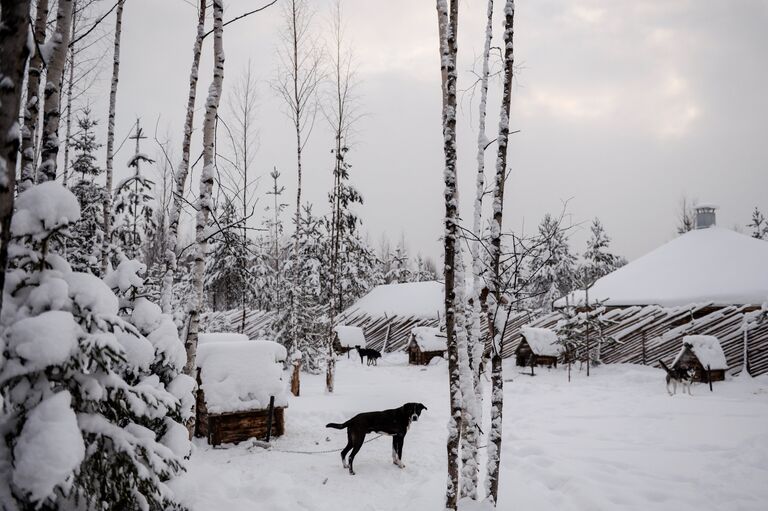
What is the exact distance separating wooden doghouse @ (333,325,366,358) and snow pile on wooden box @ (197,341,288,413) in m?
17.4

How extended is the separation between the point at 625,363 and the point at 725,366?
13.7 ft

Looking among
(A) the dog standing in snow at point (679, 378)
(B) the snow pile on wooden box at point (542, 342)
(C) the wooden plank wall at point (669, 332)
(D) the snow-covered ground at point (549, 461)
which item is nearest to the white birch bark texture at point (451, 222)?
(D) the snow-covered ground at point (549, 461)

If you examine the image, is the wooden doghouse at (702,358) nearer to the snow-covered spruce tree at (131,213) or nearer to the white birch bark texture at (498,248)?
the white birch bark texture at (498,248)

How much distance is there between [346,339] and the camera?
26969 mm

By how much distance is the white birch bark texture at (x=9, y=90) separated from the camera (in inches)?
82.6

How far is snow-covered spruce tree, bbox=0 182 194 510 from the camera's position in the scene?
2.46 meters

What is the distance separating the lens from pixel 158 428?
12.4 ft

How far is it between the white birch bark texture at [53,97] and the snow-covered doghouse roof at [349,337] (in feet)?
75.2

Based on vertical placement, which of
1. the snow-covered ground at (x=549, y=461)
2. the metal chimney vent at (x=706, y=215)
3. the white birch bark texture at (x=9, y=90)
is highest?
the metal chimney vent at (x=706, y=215)

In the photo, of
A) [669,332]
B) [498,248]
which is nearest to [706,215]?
[669,332]

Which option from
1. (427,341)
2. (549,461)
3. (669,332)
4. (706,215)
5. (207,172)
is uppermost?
(706,215)

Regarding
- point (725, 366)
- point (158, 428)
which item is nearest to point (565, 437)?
point (158, 428)

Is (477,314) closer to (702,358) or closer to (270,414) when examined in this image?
(270,414)

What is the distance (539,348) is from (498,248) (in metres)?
16.1
